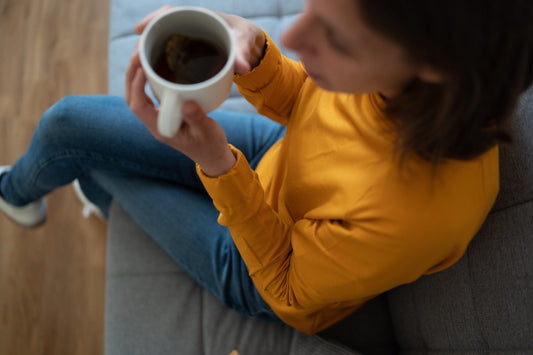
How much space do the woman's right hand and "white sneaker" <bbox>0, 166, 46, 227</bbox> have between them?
2.71 feet

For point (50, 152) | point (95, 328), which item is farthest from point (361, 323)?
point (95, 328)

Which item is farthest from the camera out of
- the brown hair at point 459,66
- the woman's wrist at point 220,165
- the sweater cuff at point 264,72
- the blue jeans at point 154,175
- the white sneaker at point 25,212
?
the white sneaker at point 25,212

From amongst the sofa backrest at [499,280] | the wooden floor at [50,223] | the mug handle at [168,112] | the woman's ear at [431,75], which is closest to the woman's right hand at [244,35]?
the mug handle at [168,112]

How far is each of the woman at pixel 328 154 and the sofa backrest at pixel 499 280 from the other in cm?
10

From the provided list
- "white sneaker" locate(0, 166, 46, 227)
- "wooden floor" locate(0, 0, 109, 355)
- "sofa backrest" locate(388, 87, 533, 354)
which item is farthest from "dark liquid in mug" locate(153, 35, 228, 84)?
"wooden floor" locate(0, 0, 109, 355)

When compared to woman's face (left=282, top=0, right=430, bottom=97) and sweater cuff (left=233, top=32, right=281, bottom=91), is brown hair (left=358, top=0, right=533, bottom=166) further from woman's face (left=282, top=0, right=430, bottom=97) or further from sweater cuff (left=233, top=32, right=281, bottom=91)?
sweater cuff (left=233, top=32, right=281, bottom=91)

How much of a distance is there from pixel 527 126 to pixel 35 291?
1.54m

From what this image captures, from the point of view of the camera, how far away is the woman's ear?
0.42m

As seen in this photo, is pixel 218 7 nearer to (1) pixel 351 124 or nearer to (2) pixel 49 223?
(1) pixel 351 124

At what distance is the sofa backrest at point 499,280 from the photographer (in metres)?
0.64

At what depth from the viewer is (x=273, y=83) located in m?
0.76

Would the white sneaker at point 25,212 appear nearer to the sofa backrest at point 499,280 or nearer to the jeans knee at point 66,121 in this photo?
the jeans knee at point 66,121

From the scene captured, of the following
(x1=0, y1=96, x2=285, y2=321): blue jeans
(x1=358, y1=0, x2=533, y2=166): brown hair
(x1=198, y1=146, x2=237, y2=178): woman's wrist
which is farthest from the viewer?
(x1=0, y1=96, x2=285, y2=321): blue jeans

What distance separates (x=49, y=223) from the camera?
1.41 metres
